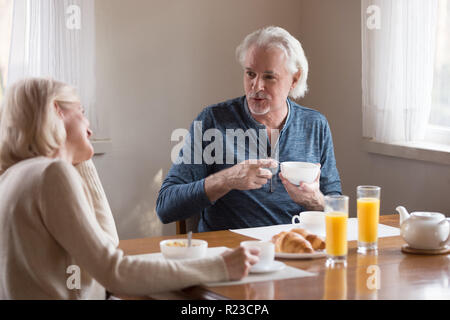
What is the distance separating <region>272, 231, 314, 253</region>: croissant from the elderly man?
0.55m

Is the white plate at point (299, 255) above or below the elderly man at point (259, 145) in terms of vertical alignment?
below

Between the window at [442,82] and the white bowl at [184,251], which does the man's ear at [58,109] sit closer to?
the white bowl at [184,251]

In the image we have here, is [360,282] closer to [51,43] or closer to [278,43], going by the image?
[278,43]

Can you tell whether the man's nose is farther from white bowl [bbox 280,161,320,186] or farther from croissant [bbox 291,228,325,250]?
croissant [bbox 291,228,325,250]

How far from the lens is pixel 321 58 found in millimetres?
3473

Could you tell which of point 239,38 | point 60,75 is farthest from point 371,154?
point 60,75

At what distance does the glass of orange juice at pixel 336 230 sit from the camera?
164 cm

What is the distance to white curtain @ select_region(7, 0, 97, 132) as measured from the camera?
279 centimetres

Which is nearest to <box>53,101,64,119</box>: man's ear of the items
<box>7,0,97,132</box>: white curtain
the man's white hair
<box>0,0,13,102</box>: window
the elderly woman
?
the elderly woman

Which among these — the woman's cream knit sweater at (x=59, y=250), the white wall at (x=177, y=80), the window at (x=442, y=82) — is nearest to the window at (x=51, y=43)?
the white wall at (x=177, y=80)

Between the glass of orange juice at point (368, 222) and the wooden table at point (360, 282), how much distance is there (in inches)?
1.2

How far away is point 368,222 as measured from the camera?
5.79 feet

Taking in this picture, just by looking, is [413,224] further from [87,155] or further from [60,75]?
[60,75]
